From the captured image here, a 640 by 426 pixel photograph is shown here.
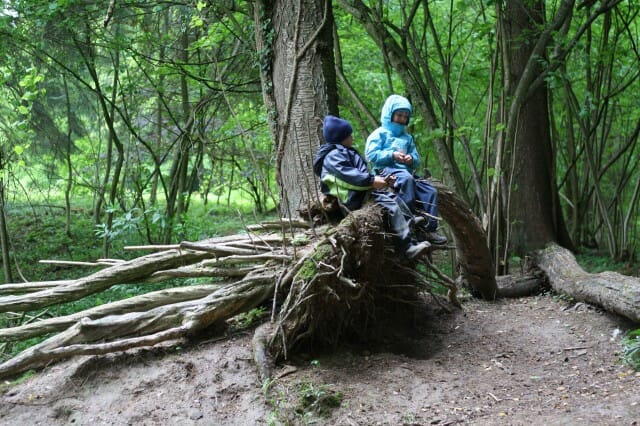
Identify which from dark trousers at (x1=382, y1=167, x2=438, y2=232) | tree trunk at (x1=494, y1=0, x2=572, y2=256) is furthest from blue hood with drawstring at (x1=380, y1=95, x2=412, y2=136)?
tree trunk at (x1=494, y1=0, x2=572, y2=256)

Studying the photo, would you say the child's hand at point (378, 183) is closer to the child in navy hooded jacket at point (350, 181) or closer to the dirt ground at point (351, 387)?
the child in navy hooded jacket at point (350, 181)

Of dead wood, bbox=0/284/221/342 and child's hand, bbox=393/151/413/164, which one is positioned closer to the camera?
dead wood, bbox=0/284/221/342

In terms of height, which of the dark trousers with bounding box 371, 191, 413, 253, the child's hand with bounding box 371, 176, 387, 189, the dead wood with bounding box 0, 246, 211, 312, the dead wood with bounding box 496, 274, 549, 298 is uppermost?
the child's hand with bounding box 371, 176, 387, 189

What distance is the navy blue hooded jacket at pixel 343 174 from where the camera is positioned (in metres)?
4.95

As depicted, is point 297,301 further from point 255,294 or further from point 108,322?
point 108,322

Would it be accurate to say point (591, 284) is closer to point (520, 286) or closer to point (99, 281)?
point (520, 286)

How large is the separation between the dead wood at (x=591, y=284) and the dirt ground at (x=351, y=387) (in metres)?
0.29

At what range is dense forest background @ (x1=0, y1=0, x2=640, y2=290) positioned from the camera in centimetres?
732

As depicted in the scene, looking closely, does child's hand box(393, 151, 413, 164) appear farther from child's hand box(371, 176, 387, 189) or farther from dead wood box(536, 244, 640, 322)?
dead wood box(536, 244, 640, 322)

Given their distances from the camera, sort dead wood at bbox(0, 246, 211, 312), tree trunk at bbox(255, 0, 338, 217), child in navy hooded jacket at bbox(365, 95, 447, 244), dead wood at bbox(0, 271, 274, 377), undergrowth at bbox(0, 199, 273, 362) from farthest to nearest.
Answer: undergrowth at bbox(0, 199, 273, 362), tree trunk at bbox(255, 0, 338, 217), child in navy hooded jacket at bbox(365, 95, 447, 244), dead wood at bbox(0, 246, 211, 312), dead wood at bbox(0, 271, 274, 377)

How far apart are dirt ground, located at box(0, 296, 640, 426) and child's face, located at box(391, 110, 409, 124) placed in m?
2.10

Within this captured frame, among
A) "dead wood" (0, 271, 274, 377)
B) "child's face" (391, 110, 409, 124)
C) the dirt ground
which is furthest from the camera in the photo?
"child's face" (391, 110, 409, 124)

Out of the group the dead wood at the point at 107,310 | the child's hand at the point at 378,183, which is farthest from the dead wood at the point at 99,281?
the child's hand at the point at 378,183

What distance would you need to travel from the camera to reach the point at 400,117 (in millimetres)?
5520
